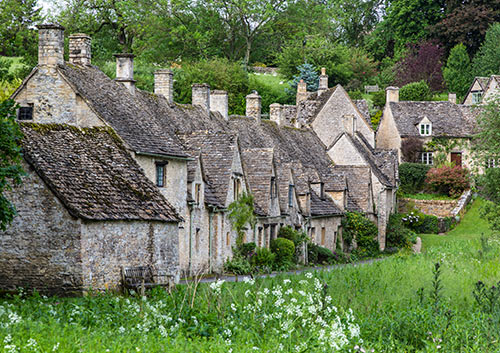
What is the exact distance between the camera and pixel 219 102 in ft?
175

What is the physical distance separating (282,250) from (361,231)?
14453 millimetres

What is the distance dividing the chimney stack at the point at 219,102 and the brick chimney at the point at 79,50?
14.8 metres

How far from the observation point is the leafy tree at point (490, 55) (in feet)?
314

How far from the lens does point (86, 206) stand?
26.1 m

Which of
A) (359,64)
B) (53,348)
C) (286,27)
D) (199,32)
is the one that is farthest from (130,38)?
(53,348)

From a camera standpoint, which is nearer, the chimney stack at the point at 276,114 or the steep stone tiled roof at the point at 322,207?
the steep stone tiled roof at the point at 322,207

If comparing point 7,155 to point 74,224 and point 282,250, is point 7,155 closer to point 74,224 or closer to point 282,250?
point 74,224

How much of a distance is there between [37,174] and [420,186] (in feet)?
176

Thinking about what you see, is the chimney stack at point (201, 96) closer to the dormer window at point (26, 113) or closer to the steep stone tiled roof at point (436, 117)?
the dormer window at point (26, 113)

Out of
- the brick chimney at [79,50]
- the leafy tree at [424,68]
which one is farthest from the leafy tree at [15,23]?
the leafy tree at [424,68]

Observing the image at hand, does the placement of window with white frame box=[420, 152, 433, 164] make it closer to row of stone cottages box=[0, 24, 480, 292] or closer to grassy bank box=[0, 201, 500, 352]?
row of stone cottages box=[0, 24, 480, 292]

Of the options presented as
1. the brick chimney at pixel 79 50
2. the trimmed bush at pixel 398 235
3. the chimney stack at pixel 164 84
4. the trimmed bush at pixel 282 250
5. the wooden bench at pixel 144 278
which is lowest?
the trimmed bush at pixel 398 235

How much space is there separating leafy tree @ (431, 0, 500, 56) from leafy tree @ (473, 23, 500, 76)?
2.64m

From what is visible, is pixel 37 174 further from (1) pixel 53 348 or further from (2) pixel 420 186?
(2) pixel 420 186
